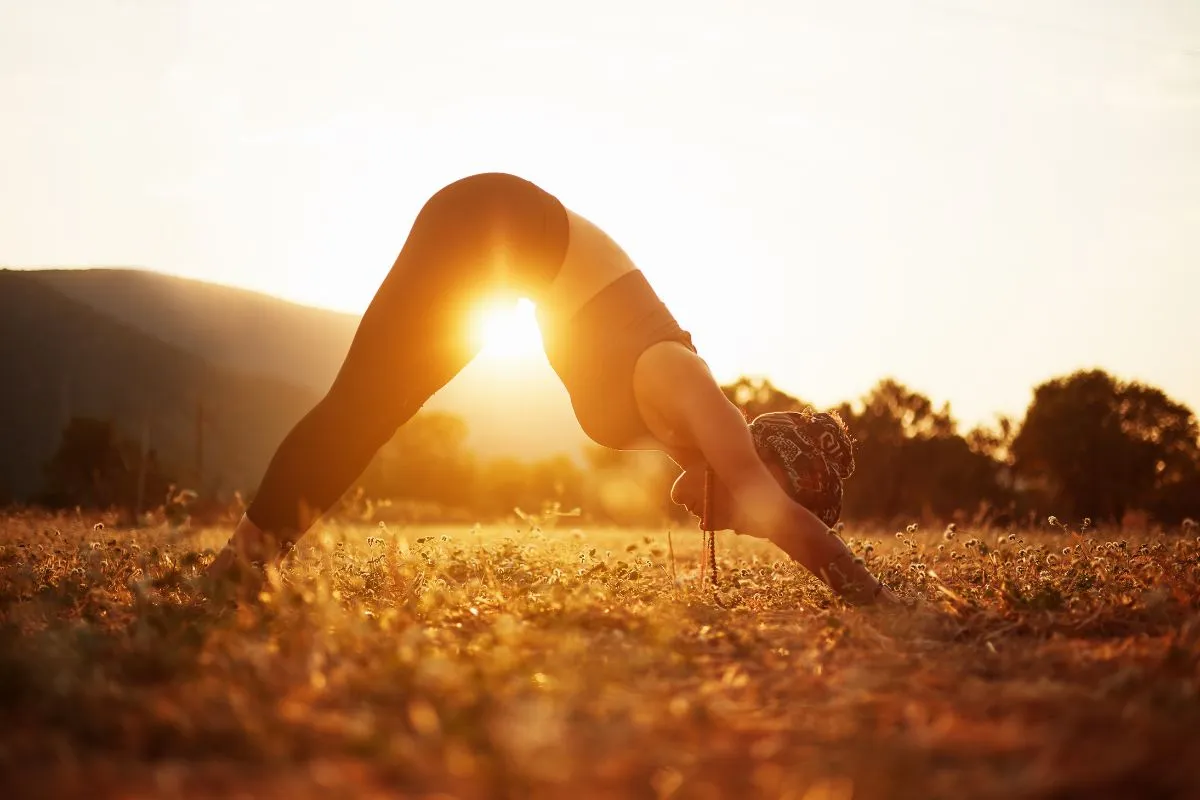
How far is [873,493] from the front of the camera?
46.5 m

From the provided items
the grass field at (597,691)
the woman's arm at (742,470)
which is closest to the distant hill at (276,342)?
the woman's arm at (742,470)

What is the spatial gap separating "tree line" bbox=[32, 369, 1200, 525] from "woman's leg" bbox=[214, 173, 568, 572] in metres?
27.9

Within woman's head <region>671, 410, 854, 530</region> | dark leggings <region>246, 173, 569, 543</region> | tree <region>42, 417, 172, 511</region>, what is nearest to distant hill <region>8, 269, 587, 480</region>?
tree <region>42, 417, 172, 511</region>

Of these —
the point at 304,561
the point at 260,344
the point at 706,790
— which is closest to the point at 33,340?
the point at 260,344

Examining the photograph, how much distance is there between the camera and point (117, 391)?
71.3 meters

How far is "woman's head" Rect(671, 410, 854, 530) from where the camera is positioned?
14.2 ft

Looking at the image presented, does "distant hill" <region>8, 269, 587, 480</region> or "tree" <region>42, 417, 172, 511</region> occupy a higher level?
"distant hill" <region>8, 269, 587, 480</region>

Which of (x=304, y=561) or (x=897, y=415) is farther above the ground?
(x=897, y=415)

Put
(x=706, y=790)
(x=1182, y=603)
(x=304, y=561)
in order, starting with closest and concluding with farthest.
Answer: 1. (x=706, y=790)
2. (x=1182, y=603)
3. (x=304, y=561)

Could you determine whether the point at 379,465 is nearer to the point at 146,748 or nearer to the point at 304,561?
the point at 304,561

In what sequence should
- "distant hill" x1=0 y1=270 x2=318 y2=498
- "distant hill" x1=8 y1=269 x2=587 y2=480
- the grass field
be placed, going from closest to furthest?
the grass field < "distant hill" x1=0 y1=270 x2=318 y2=498 < "distant hill" x1=8 y1=269 x2=587 y2=480

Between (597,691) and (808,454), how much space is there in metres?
2.42

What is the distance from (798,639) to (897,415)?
160 ft

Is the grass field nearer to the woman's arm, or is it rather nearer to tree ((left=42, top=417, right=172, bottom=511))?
the woman's arm
